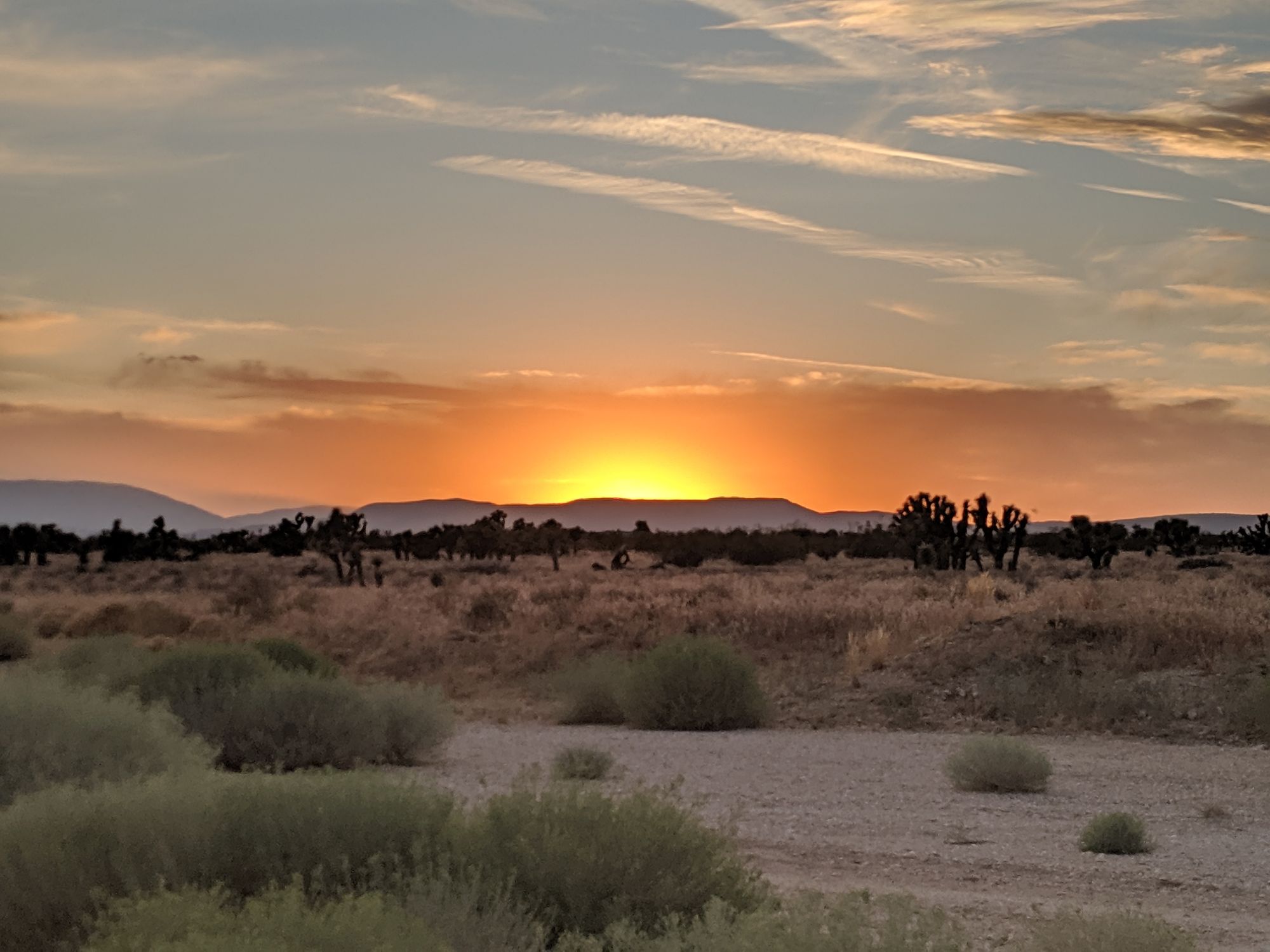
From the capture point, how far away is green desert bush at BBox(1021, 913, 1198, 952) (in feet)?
20.6

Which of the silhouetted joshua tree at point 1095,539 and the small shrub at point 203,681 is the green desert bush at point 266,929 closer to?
the small shrub at point 203,681

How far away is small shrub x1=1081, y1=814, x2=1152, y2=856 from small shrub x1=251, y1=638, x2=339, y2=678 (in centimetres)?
1339

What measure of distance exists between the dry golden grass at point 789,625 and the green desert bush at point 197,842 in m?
17.1

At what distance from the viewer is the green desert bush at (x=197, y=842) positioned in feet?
22.3

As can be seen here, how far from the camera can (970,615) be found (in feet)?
103

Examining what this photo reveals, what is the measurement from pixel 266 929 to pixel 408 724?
14.2 metres

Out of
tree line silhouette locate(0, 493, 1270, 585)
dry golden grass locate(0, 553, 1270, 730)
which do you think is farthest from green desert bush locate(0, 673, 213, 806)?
tree line silhouette locate(0, 493, 1270, 585)

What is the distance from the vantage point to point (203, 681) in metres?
19.1

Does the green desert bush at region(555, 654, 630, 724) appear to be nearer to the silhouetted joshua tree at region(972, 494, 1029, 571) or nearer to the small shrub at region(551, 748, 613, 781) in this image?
the small shrub at region(551, 748, 613, 781)

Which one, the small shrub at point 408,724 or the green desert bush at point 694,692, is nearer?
the small shrub at point 408,724

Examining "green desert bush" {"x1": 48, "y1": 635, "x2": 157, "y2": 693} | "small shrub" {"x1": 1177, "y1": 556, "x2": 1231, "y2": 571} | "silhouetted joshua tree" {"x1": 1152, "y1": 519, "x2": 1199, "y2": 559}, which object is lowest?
"green desert bush" {"x1": 48, "y1": 635, "x2": 157, "y2": 693}

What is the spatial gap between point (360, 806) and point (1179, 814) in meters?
10.7

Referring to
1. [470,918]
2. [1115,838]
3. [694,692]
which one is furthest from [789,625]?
[470,918]

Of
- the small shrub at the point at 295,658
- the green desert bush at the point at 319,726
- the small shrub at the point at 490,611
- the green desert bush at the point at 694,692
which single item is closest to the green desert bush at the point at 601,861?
the green desert bush at the point at 319,726
